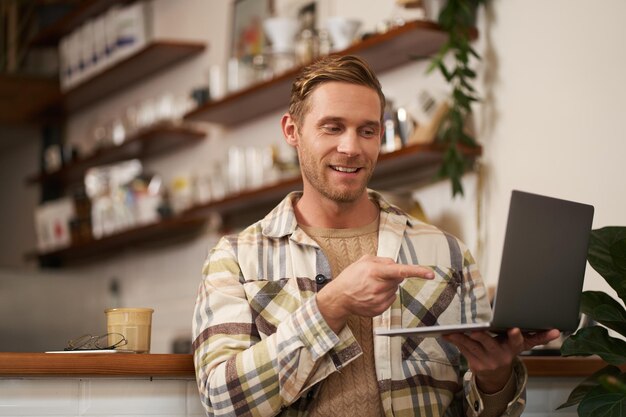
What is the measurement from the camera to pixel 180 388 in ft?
7.24

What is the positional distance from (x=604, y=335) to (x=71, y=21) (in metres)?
4.54

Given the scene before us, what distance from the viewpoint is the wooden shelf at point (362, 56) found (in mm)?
3461

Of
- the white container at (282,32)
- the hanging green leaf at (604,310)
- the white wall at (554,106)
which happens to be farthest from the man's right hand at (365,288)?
the white container at (282,32)

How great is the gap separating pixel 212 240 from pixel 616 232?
2788mm

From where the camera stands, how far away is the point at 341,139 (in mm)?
2191

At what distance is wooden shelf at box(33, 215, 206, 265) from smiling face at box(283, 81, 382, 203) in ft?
8.55

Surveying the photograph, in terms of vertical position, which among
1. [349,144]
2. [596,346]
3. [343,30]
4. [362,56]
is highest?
[343,30]

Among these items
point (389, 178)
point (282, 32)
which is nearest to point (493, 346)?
point (389, 178)

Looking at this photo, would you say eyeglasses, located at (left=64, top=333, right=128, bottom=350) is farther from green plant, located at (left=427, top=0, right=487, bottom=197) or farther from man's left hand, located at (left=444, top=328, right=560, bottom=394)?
green plant, located at (left=427, top=0, right=487, bottom=197)

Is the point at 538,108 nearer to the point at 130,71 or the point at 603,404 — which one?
the point at 603,404

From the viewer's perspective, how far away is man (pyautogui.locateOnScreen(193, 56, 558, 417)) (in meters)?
1.95

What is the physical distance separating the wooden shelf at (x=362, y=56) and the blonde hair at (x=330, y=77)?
1.17m

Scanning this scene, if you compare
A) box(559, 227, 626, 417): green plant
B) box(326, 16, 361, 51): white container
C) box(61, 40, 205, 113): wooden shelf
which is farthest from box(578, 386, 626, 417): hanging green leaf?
box(61, 40, 205, 113): wooden shelf

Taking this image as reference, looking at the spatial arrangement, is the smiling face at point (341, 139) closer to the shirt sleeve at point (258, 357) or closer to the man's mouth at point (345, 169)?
the man's mouth at point (345, 169)
